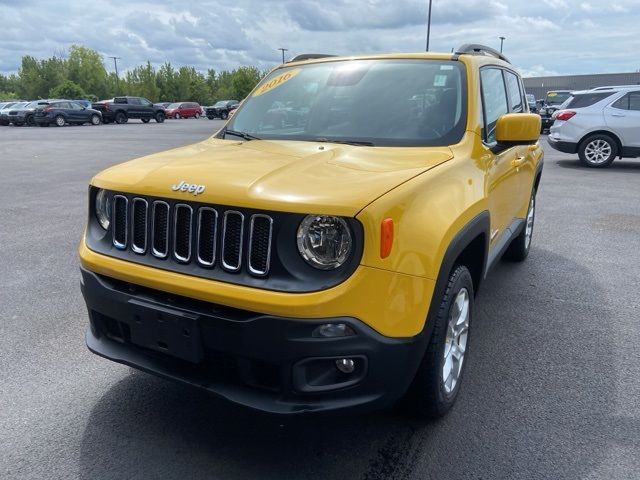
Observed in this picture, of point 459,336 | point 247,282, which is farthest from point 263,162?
point 459,336

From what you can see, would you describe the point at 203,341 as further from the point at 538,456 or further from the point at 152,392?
the point at 538,456

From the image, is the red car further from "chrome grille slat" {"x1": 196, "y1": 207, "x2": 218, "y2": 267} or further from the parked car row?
"chrome grille slat" {"x1": 196, "y1": 207, "x2": 218, "y2": 267}

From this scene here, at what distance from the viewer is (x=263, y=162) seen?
2662 millimetres

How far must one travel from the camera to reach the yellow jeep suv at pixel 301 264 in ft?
6.90

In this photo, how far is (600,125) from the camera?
1220cm

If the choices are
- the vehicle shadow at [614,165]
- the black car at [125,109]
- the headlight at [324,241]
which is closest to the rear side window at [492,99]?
the headlight at [324,241]

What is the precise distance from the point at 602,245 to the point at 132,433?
5579 millimetres

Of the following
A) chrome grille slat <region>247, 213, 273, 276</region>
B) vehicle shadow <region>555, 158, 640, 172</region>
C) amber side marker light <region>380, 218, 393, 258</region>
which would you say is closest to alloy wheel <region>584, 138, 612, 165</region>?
vehicle shadow <region>555, 158, 640, 172</region>

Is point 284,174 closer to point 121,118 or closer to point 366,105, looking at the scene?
point 366,105

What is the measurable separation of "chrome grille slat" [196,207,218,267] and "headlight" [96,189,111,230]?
70cm

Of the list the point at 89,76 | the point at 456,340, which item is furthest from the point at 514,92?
the point at 89,76

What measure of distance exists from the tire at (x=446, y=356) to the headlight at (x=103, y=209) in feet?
5.59

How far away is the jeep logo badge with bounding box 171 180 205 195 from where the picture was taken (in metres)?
2.30

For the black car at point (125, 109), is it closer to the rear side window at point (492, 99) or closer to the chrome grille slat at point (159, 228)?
the rear side window at point (492, 99)
